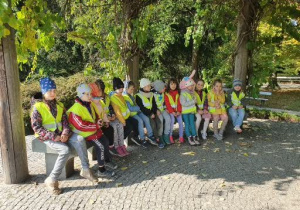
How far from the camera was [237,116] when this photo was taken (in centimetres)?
710

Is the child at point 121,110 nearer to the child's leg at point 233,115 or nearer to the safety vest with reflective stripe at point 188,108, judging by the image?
the safety vest with reflective stripe at point 188,108

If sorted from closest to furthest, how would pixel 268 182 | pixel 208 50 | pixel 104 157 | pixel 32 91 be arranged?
pixel 268 182, pixel 104 157, pixel 32 91, pixel 208 50

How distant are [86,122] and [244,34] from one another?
459 centimetres

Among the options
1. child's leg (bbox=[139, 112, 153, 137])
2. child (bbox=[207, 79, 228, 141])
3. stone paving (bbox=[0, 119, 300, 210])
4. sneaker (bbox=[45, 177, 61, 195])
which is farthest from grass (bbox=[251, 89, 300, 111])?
sneaker (bbox=[45, 177, 61, 195])

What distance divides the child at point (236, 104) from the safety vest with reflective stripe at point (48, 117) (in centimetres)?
404

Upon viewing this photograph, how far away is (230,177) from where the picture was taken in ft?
16.1

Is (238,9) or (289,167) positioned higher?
(238,9)

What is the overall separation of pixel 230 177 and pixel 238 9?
4457mm

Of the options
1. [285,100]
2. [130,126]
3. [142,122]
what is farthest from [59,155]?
[285,100]

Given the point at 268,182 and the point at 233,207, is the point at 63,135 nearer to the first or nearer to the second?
the point at 233,207

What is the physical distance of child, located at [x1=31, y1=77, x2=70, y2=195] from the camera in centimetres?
439

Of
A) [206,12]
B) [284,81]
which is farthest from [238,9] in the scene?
[284,81]

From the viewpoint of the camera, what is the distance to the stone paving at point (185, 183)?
4.10m

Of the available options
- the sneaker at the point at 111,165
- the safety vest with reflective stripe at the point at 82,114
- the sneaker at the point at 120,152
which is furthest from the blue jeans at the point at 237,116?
the safety vest with reflective stripe at the point at 82,114
